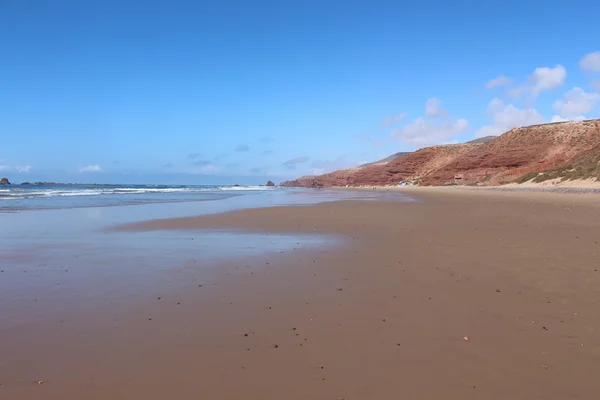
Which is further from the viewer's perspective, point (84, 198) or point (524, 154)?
point (524, 154)

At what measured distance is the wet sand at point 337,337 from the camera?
3672 mm

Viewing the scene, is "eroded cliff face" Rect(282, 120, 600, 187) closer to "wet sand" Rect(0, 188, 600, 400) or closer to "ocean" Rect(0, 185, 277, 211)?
"ocean" Rect(0, 185, 277, 211)

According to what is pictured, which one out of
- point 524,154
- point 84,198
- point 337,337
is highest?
point 524,154

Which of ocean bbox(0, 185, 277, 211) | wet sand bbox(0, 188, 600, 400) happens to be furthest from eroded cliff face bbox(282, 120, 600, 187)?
wet sand bbox(0, 188, 600, 400)

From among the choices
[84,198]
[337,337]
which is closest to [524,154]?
→ [84,198]

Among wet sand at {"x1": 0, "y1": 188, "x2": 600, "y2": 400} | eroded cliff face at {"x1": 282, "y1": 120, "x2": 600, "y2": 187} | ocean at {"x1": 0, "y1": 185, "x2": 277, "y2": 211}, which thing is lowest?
wet sand at {"x1": 0, "y1": 188, "x2": 600, "y2": 400}

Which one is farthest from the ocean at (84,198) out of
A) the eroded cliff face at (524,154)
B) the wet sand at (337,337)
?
the eroded cliff face at (524,154)

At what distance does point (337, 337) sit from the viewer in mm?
4746

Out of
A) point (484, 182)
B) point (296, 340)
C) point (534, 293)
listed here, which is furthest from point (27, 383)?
point (484, 182)

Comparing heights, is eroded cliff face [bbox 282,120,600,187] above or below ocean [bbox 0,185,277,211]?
above

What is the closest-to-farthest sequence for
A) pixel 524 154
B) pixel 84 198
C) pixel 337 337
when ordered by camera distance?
pixel 337 337 → pixel 84 198 → pixel 524 154

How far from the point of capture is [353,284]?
23.3 feet

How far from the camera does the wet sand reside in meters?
3.67

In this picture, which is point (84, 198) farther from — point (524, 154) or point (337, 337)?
point (524, 154)
